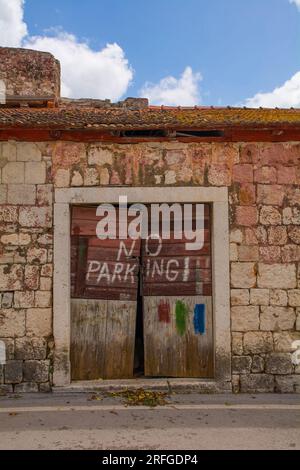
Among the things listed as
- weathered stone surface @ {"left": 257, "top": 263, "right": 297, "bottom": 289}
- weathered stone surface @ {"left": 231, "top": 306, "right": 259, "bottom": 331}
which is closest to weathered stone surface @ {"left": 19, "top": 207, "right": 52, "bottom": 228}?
weathered stone surface @ {"left": 231, "top": 306, "right": 259, "bottom": 331}

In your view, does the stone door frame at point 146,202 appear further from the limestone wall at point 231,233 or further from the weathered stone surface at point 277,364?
the weathered stone surface at point 277,364

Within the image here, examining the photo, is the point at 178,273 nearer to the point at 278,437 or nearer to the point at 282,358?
the point at 282,358

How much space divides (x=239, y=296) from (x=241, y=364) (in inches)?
34.8

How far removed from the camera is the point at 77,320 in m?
5.79

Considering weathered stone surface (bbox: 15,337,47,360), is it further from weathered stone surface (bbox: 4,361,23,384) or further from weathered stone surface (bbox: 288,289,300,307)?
weathered stone surface (bbox: 288,289,300,307)

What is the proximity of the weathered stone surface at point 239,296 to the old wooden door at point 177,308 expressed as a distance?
33 centimetres

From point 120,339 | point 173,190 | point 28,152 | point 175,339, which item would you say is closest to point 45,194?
point 28,152

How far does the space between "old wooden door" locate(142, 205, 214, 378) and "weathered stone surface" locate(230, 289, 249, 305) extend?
1.07ft

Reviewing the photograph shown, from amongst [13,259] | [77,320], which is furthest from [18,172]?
[77,320]

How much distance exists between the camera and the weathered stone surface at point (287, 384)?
18.4ft

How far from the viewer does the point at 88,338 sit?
5.80 metres

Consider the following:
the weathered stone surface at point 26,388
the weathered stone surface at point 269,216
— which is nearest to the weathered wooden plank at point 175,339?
the weathered stone surface at point 269,216

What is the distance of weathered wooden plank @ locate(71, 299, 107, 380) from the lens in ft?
18.9
